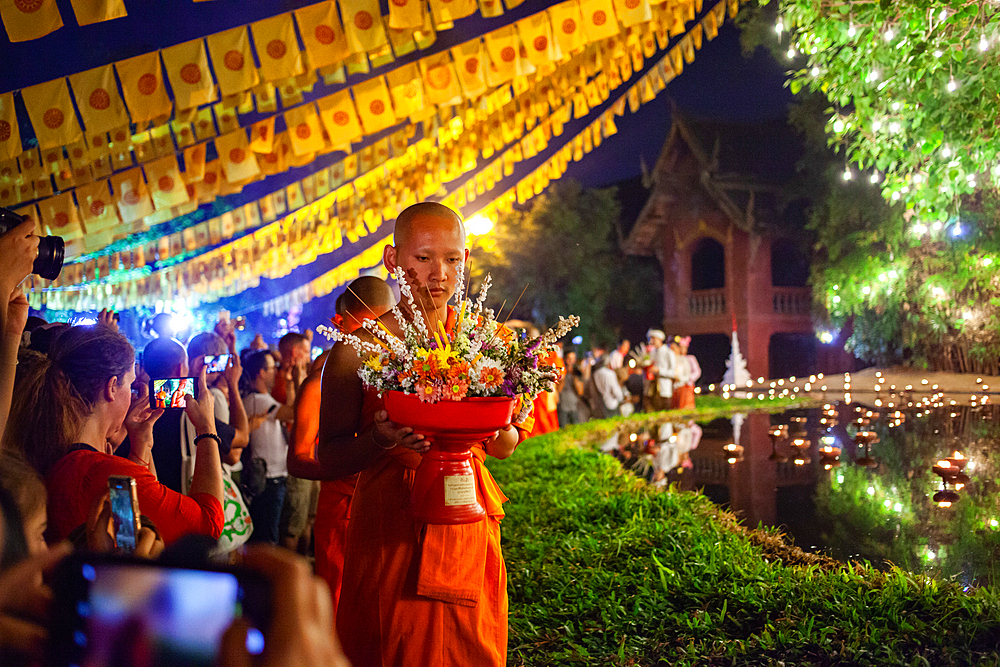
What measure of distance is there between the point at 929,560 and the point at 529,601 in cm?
289

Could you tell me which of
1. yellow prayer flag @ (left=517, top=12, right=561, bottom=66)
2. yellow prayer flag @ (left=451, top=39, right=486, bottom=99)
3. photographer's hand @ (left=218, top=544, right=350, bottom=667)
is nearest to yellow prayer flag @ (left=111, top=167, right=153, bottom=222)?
yellow prayer flag @ (left=451, top=39, right=486, bottom=99)

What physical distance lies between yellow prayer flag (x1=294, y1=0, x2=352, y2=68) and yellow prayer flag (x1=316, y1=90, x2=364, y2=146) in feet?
4.73

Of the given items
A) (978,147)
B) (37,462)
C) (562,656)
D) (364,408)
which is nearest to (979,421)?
(978,147)

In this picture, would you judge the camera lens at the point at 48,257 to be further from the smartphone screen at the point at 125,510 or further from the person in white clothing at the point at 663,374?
the person in white clothing at the point at 663,374

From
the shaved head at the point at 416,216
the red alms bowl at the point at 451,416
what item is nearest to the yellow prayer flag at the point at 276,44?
Result: the shaved head at the point at 416,216

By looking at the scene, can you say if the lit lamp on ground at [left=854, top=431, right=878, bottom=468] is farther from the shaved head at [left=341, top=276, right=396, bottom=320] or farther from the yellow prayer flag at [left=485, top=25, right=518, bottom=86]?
the shaved head at [left=341, top=276, right=396, bottom=320]

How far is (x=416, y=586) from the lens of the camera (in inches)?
95.3

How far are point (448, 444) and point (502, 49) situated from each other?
5598 millimetres

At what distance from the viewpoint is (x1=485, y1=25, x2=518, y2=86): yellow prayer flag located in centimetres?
707

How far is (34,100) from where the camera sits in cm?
547

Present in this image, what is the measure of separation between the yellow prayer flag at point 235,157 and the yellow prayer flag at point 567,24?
3.36 metres

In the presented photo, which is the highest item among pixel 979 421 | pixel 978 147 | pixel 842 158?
pixel 842 158

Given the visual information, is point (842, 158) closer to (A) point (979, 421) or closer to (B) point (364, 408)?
(A) point (979, 421)

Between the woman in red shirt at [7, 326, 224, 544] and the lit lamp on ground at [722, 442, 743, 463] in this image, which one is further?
the lit lamp on ground at [722, 442, 743, 463]
